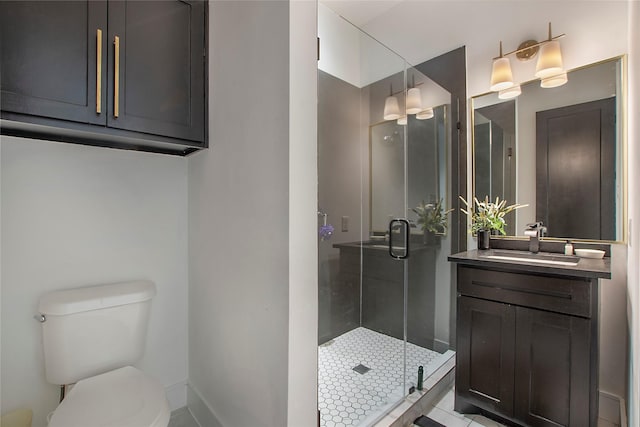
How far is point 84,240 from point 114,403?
77 cm

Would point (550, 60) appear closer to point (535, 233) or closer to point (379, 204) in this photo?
point (535, 233)

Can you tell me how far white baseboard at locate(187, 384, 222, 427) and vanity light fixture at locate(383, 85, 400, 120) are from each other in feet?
7.52

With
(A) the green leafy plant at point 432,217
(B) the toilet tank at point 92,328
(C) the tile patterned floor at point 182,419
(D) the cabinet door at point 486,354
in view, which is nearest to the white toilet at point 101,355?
(B) the toilet tank at point 92,328

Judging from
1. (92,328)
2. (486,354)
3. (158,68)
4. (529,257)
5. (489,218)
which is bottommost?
(486,354)

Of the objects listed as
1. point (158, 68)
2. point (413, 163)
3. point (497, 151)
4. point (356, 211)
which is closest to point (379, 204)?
point (356, 211)

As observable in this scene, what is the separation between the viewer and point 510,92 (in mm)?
2020

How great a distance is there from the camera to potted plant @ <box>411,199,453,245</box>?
2.36m

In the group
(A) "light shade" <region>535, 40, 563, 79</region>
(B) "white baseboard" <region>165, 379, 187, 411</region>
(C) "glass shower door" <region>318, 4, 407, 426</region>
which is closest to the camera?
(B) "white baseboard" <region>165, 379, 187, 411</region>

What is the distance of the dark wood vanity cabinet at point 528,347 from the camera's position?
132cm

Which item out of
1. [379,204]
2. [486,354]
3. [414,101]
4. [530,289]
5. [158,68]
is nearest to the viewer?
[158,68]

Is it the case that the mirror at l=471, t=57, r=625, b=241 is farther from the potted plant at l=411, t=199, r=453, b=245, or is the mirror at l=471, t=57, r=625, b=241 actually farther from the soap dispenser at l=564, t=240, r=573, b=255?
the potted plant at l=411, t=199, r=453, b=245

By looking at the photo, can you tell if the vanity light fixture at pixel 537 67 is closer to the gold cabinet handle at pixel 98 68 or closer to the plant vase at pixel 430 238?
the plant vase at pixel 430 238

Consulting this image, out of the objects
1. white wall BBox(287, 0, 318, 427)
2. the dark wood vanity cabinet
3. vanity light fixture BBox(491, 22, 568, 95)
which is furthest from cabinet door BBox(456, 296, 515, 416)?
vanity light fixture BBox(491, 22, 568, 95)

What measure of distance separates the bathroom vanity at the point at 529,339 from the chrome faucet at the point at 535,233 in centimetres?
14
